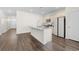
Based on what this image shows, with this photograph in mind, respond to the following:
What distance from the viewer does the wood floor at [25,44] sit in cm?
234

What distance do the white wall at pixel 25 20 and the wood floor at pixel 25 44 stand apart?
186mm

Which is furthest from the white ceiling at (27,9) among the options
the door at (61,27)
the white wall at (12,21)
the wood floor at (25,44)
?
the wood floor at (25,44)

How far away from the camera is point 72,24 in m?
2.57

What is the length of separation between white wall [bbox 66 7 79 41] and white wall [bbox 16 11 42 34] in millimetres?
794

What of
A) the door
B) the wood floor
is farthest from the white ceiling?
the wood floor

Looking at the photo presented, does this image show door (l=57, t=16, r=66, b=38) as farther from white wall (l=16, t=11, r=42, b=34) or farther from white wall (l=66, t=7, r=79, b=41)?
white wall (l=16, t=11, r=42, b=34)

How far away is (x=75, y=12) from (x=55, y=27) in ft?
2.19

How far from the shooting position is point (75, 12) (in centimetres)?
244

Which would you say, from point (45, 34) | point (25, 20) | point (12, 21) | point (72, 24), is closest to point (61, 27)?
point (72, 24)

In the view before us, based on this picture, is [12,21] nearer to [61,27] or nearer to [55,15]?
[55,15]

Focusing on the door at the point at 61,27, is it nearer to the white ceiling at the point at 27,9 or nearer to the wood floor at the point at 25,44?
the wood floor at the point at 25,44

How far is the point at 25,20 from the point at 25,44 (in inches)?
25.6

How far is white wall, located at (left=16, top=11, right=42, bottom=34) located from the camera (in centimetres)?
239
